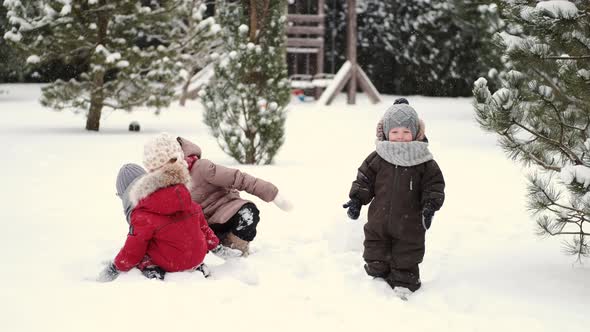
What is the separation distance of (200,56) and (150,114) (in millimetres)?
1878

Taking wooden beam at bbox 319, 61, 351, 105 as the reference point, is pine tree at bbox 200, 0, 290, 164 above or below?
above

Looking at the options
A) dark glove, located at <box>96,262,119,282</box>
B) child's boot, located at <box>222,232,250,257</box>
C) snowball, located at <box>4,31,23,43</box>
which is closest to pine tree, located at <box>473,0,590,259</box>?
child's boot, located at <box>222,232,250,257</box>

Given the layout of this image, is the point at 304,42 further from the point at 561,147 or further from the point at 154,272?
the point at 154,272

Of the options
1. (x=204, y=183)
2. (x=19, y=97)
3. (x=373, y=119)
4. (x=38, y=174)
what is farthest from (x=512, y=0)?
(x=19, y=97)

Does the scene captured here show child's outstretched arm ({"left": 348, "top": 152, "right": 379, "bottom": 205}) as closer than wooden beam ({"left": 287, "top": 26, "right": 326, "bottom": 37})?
Yes

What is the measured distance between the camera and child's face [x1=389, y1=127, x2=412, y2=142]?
3.87 m

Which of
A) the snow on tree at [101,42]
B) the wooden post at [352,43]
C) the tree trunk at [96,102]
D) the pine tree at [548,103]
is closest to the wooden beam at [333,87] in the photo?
the wooden post at [352,43]

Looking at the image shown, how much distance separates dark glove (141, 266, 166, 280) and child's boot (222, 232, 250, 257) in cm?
70

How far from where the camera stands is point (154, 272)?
3.79 metres

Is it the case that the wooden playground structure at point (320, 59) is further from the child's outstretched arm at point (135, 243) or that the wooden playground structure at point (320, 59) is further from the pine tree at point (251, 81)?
the child's outstretched arm at point (135, 243)

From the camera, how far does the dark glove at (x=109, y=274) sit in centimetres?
380

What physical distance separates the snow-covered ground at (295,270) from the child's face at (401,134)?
0.85 meters

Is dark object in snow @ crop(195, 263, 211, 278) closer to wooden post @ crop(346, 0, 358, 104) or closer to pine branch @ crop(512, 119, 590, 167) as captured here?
pine branch @ crop(512, 119, 590, 167)

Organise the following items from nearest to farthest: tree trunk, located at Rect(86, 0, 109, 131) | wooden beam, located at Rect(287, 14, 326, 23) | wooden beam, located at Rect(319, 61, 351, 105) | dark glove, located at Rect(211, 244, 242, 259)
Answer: dark glove, located at Rect(211, 244, 242, 259)
tree trunk, located at Rect(86, 0, 109, 131)
wooden beam, located at Rect(319, 61, 351, 105)
wooden beam, located at Rect(287, 14, 326, 23)
